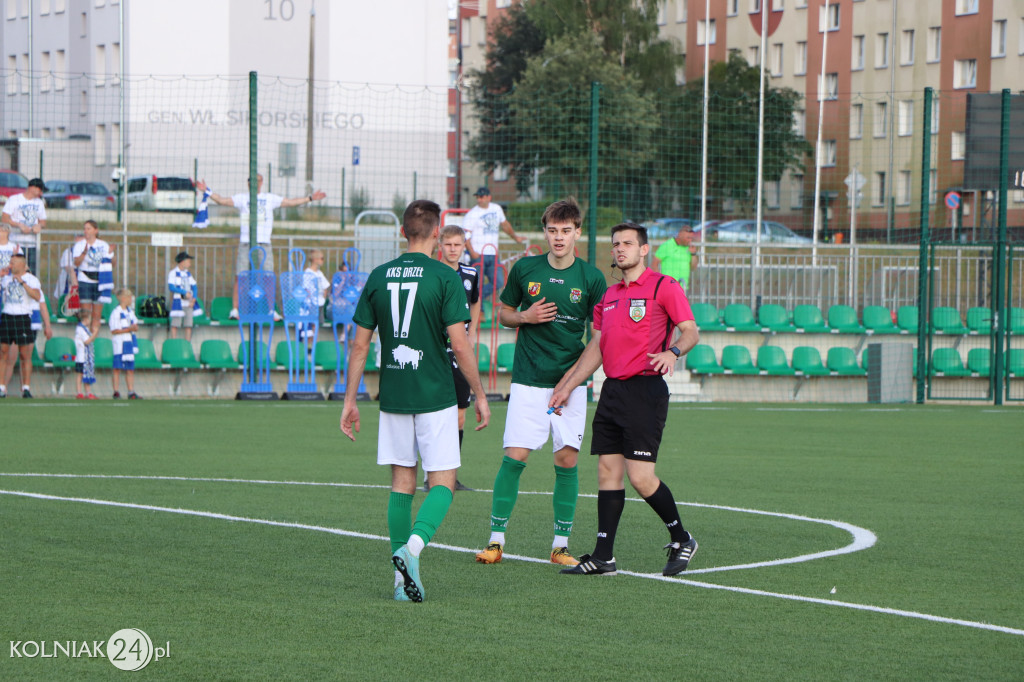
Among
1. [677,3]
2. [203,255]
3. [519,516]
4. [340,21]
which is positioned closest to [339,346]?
[203,255]

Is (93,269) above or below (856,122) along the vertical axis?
below

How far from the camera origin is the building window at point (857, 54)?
5728 centimetres

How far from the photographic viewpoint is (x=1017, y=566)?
7.30 metres

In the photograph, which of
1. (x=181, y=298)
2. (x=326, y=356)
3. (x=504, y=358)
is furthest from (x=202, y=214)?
(x=504, y=358)

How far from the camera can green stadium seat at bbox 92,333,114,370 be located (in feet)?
63.0

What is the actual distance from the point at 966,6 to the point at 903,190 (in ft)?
69.3

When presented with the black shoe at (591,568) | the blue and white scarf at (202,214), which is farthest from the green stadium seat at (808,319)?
the black shoe at (591,568)

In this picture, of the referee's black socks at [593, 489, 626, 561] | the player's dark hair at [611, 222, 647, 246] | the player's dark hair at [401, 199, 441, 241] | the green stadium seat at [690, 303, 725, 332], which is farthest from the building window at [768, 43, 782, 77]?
the player's dark hair at [401, 199, 441, 241]

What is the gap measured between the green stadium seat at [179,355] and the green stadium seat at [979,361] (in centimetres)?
1216

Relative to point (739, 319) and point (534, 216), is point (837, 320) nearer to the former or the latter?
point (739, 319)

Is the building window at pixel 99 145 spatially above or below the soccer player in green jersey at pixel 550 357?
above

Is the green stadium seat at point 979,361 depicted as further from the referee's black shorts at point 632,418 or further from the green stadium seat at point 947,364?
the referee's black shorts at point 632,418

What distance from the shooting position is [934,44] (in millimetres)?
55188

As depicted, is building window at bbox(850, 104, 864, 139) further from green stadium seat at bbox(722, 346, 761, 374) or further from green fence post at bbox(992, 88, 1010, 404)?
green stadium seat at bbox(722, 346, 761, 374)
